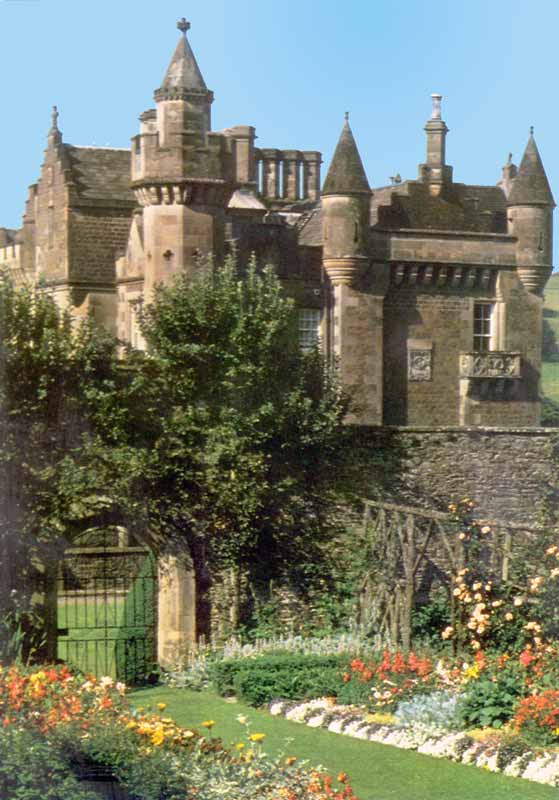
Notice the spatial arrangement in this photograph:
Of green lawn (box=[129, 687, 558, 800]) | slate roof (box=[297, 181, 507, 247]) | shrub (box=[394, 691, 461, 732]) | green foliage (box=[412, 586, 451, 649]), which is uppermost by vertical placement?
slate roof (box=[297, 181, 507, 247])

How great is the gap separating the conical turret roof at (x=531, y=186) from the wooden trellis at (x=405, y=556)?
68.1 ft

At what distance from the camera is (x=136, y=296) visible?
4462 centimetres

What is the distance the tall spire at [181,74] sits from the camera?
36938 millimetres

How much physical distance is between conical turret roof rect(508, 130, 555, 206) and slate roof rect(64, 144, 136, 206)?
11565mm

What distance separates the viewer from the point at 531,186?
4800 centimetres

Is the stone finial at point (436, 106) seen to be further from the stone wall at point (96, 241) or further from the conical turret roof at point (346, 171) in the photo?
the stone wall at point (96, 241)

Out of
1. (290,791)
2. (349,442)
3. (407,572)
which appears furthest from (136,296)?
(290,791)

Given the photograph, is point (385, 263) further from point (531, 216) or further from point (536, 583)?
point (536, 583)

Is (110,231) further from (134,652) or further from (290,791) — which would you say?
(290,791)

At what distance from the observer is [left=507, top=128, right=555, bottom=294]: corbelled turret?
48000 millimetres

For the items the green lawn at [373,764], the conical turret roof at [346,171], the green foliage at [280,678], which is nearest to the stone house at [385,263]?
the conical turret roof at [346,171]

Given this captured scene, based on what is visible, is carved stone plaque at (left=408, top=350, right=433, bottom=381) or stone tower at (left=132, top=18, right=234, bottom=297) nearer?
stone tower at (left=132, top=18, right=234, bottom=297)

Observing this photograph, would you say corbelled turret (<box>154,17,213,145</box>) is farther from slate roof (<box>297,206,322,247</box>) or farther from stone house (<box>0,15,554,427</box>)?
slate roof (<box>297,206,322,247</box>)

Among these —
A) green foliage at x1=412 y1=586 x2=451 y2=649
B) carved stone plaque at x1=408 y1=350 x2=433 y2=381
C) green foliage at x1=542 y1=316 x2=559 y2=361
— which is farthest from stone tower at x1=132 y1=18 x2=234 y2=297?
green foliage at x1=542 y1=316 x2=559 y2=361
